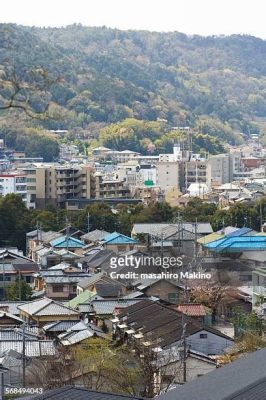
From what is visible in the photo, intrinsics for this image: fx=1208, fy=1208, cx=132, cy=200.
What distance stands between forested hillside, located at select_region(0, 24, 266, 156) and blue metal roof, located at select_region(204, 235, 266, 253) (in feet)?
58.3

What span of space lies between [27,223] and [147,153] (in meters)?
44.0

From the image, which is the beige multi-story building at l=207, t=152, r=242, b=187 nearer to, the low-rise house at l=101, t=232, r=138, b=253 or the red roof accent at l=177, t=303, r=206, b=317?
the low-rise house at l=101, t=232, r=138, b=253

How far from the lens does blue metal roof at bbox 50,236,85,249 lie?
3003 cm

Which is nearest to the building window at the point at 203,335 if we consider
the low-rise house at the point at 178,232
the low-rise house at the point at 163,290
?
the low-rise house at the point at 163,290

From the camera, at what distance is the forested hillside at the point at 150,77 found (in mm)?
84438

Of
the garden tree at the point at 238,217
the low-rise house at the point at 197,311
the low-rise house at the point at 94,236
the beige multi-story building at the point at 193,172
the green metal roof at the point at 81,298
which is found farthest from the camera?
the beige multi-story building at the point at 193,172

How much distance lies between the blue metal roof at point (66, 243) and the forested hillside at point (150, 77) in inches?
483

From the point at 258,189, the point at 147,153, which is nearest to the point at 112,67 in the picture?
the point at 147,153

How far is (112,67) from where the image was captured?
372 feet

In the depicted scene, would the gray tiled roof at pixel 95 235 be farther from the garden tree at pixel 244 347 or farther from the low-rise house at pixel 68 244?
the garden tree at pixel 244 347

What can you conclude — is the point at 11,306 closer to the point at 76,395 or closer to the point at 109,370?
the point at 109,370

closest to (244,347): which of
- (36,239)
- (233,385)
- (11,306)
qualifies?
(233,385)

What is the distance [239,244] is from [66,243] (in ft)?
21.9

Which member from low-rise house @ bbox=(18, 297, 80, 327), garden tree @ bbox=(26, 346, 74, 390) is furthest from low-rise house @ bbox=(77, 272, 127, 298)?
garden tree @ bbox=(26, 346, 74, 390)
